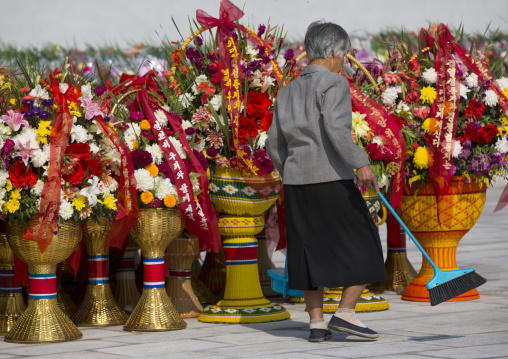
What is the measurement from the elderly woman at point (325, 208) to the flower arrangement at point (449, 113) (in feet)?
3.98

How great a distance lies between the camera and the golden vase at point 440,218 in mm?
5730

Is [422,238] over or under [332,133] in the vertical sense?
under

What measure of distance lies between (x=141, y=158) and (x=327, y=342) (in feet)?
4.52

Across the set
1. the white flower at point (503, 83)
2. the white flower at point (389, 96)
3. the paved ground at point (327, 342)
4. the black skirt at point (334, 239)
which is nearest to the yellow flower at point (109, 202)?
the paved ground at point (327, 342)

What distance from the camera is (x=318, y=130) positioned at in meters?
4.45

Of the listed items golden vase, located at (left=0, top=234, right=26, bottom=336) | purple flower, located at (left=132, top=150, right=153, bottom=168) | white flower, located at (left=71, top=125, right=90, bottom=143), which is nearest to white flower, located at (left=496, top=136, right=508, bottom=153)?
purple flower, located at (left=132, top=150, right=153, bottom=168)

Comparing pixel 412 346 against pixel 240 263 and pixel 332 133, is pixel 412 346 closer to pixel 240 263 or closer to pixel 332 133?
pixel 332 133

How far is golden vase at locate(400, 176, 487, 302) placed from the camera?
573 centimetres

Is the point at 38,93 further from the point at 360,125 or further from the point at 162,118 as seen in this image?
the point at 360,125

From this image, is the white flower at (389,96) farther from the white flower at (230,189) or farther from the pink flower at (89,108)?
the pink flower at (89,108)

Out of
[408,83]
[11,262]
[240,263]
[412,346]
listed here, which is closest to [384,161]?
[408,83]

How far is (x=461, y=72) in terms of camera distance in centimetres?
568

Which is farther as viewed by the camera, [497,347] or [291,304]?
[291,304]

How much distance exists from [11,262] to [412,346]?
7.71 ft
